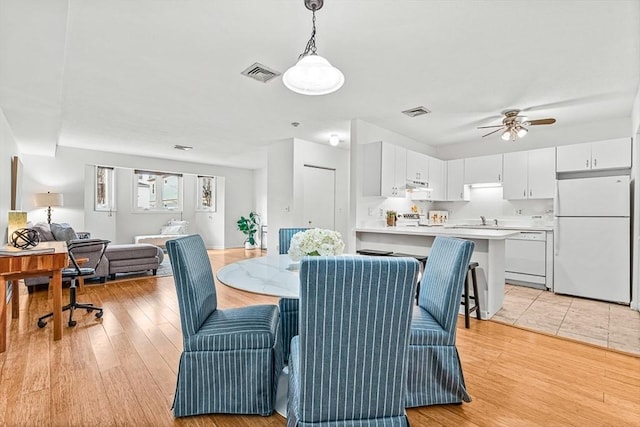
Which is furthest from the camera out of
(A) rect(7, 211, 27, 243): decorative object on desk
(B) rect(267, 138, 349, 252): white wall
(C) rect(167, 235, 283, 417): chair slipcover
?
(B) rect(267, 138, 349, 252): white wall

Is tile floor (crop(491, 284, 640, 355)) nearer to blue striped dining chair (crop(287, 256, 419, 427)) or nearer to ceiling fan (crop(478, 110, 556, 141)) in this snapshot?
ceiling fan (crop(478, 110, 556, 141))

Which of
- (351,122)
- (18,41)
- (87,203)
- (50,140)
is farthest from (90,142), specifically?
(351,122)

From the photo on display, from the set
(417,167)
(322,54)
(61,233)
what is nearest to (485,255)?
(417,167)

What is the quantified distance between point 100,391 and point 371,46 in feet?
10.1

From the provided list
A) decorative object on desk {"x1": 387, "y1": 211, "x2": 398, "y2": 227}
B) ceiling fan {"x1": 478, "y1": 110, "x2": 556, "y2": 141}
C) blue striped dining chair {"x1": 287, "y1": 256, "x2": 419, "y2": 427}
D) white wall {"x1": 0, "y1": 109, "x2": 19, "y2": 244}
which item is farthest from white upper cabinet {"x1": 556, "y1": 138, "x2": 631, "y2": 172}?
white wall {"x1": 0, "y1": 109, "x2": 19, "y2": 244}

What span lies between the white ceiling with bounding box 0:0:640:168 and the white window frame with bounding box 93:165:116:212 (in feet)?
7.85

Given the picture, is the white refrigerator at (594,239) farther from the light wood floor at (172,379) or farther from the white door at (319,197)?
the white door at (319,197)

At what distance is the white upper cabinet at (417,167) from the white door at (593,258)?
1.95 meters

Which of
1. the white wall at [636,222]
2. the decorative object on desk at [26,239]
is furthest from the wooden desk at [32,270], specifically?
the white wall at [636,222]

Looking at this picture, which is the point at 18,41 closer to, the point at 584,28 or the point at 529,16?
the point at 529,16

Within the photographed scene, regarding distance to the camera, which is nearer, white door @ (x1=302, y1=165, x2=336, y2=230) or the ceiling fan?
the ceiling fan

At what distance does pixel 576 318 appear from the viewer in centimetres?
332

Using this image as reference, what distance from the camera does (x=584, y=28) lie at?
2.25m

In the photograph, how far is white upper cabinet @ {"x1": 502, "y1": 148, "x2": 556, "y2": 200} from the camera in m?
4.69
